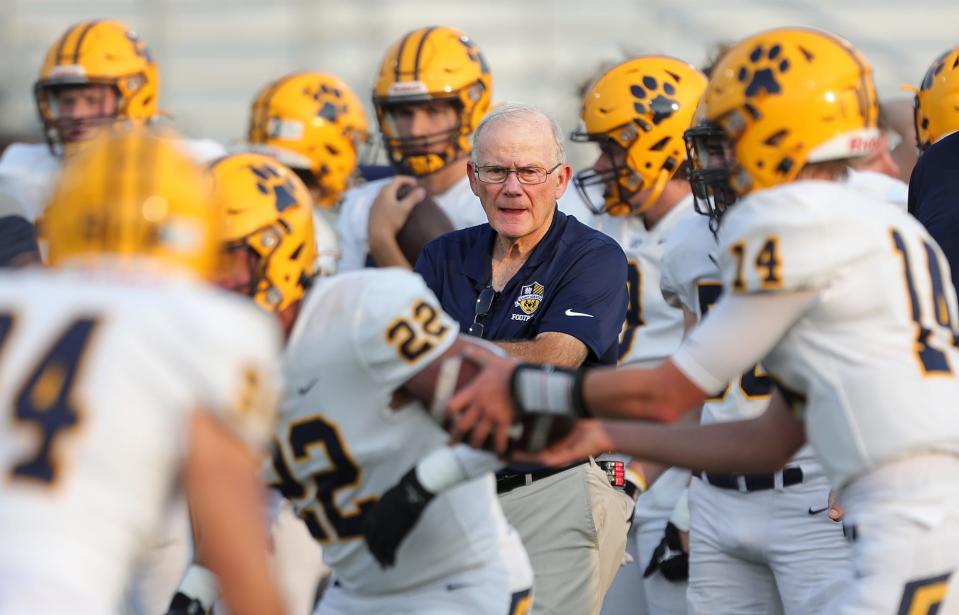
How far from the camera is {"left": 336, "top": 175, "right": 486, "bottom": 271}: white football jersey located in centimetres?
646

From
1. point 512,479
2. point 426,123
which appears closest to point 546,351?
point 512,479

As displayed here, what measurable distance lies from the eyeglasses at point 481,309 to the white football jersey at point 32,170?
184 centimetres

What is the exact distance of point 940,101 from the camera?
5.72m

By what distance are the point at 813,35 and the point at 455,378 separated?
3.99 feet

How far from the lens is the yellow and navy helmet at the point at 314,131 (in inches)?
304

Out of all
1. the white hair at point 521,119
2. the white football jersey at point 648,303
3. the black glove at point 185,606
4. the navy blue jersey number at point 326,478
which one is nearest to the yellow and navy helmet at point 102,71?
the white football jersey at point 648,303

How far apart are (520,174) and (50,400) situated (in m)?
2.60

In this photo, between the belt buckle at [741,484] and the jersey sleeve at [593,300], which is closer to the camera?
the jersey sleeve at [593,300]

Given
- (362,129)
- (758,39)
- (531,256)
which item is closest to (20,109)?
(362,129)

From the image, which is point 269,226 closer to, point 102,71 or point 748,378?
point 748,378

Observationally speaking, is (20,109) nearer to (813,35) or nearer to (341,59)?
(341,59)

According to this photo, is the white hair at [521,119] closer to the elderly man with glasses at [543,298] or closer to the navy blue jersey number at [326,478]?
the elderly man with glasses at [543,298]

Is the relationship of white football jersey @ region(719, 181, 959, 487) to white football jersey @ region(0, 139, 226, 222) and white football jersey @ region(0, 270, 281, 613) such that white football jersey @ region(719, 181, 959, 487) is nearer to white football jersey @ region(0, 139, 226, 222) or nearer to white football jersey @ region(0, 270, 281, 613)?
white football jersey @ region(0, 270, 281, 613)

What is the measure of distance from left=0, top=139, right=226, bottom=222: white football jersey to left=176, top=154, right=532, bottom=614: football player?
255cm
